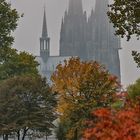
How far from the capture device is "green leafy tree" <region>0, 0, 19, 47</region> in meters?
50.5

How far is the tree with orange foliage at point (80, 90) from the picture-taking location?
58.2 m

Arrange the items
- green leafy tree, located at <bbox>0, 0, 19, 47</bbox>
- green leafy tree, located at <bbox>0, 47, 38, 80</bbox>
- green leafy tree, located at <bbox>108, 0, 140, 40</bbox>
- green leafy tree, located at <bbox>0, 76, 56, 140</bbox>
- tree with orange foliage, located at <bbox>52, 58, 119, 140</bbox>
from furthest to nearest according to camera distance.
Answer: green leafy tree, located at <bbox>0, 47, 38, 80</bbox>
green leafy tree, located at <bbox>0, 76, 56, 140</bbox>
tree with orange foliage, located at <bbox>52, 58, 119, 140</bbox>
green leafy tree, located at <bbox>0, 0, 19, 47</bbox>
green leafy tree, located at <bbox>108, 0, 140, 40</bbox>

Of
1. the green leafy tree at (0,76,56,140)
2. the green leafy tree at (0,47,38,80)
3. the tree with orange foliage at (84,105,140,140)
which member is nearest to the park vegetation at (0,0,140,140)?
the green leafy tree at (0,76,56,140)

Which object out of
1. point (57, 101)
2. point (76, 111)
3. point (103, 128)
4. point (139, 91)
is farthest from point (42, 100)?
point (103, 128)

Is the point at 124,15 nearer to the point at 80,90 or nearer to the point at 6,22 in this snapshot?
the point at 6,22

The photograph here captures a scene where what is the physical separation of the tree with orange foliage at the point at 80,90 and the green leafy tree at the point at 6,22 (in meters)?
8.66

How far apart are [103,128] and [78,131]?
31.5m

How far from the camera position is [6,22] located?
169 ft

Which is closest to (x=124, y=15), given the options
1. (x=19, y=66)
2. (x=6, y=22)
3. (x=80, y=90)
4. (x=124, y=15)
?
(x=124, y=15)

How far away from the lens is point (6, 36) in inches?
2014

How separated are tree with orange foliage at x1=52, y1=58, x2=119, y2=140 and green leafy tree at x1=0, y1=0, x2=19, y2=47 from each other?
8660 mm

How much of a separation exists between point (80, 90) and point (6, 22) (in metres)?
10.7

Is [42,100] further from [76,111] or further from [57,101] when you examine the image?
[76,111]

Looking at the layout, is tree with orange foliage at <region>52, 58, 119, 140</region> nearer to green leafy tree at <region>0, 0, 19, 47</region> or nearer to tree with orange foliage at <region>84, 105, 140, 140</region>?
green leafy tree at <region>0, 0, 19, 47</region>
